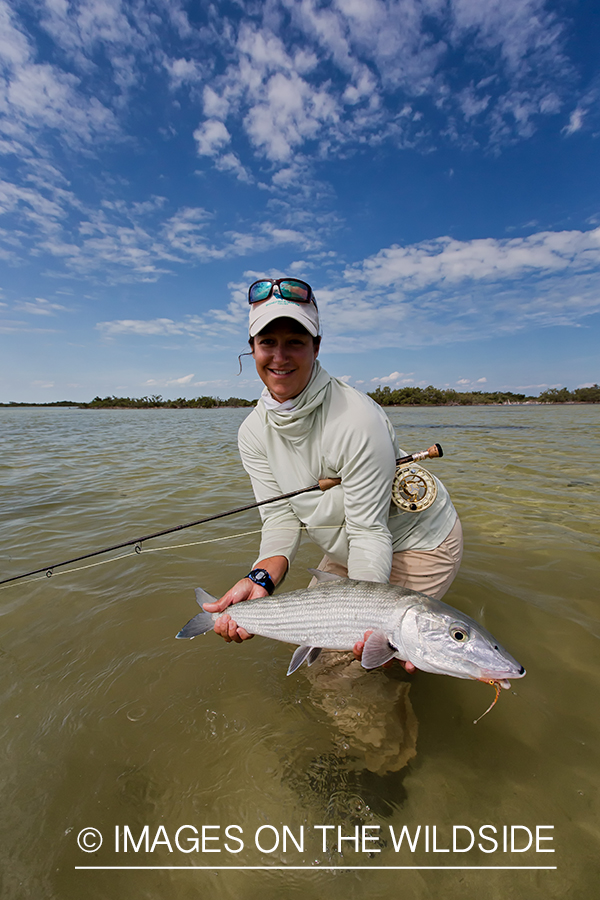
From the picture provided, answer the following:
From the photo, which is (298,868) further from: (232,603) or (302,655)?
(232,603)

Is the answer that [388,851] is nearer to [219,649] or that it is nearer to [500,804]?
[500,804]

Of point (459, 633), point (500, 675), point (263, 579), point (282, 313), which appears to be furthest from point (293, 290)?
point (500, 675)

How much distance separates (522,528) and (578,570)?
1504 millimetres

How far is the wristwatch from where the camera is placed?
3.02 meters

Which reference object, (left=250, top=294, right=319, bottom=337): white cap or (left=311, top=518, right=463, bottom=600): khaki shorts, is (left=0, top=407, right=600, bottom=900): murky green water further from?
(left=250, top=294, right=319, bottom=337): white cap

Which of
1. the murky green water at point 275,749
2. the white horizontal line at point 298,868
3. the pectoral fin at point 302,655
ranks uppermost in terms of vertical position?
the pectoral fin at point 302,655

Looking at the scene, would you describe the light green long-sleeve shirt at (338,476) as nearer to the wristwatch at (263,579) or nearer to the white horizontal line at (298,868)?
the wristwatch at (263,579)

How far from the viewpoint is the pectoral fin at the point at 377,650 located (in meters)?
2.20

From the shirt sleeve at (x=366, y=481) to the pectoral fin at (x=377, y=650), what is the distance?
0.41 metres

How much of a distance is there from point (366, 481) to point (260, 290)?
159 cm

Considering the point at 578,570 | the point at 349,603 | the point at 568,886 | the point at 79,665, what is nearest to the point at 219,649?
the point at 79,665

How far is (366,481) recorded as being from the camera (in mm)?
2766

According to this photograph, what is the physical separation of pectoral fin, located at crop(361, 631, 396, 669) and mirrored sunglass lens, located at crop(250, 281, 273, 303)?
2.35m

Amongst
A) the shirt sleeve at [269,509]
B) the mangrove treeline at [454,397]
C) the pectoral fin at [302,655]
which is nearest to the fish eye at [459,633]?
the pectoral fin at [302,655]
